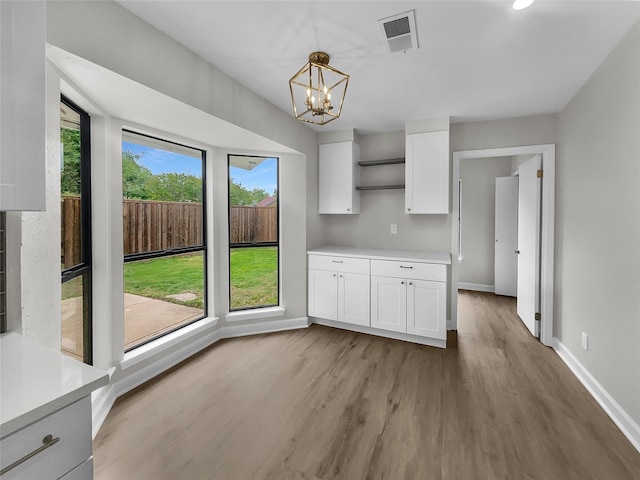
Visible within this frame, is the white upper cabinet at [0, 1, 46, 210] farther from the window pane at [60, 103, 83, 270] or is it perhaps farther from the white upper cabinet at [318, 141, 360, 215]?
the white upper cabinet at [318, 141, 360, 215]

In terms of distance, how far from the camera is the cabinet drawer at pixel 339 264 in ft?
10.9

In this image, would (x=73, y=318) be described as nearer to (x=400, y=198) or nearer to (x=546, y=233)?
(x=400, y=198)

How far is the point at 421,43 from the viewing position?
6.28 ft

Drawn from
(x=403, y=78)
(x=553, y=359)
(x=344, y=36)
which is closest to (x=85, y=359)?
(x=344, y=36)

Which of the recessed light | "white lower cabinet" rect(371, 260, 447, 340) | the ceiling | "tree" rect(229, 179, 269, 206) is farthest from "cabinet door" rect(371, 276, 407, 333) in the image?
the recessed light

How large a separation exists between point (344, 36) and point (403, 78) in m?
0.78

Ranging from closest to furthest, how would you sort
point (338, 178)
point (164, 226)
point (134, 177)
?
point (134, 177), point (164, 226), point (338, 178)

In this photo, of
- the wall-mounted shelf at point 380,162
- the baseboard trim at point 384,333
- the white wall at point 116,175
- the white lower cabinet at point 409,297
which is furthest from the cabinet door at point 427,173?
the baseboard trim at point 384,333

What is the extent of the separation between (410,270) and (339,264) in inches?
32.7

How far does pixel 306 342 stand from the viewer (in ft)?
10.4

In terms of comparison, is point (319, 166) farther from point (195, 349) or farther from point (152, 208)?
point (195, 349)

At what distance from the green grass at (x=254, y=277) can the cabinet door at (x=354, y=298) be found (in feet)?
2.75

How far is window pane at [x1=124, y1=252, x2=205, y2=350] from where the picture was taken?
246 centimetres

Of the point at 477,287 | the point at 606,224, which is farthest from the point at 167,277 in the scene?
the point at 477,287
